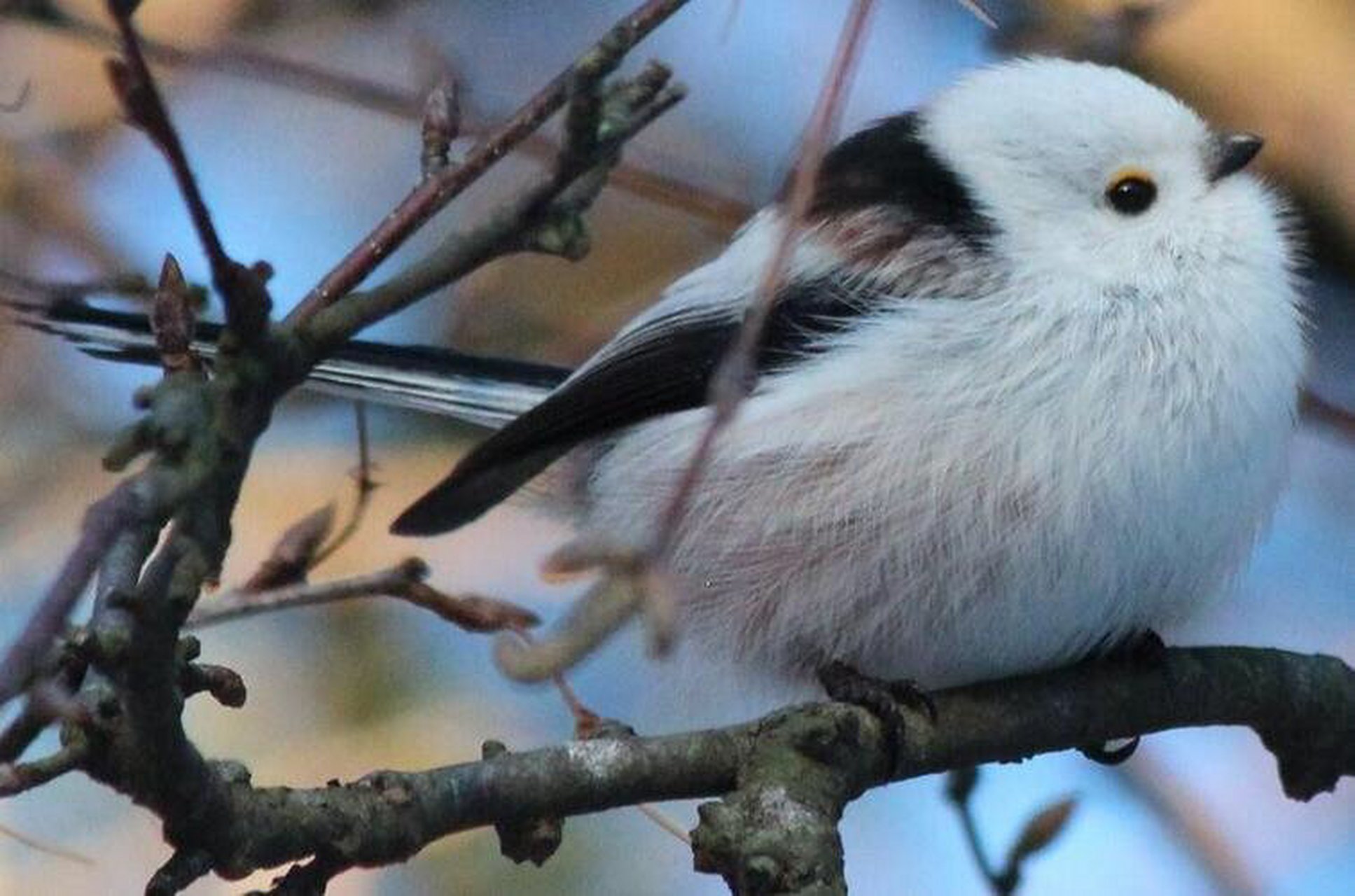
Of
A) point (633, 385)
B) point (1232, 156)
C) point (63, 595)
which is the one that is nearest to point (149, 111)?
point (63, 595)

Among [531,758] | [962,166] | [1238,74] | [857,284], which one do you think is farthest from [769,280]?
[1238,74]

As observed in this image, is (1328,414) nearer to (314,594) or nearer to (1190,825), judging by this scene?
(1190,825)

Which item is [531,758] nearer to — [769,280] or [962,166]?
[769,280]

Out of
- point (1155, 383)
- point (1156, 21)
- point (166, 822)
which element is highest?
point (1156, 21)

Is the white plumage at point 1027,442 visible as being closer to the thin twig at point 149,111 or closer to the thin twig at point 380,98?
the thin twig at point 380,98

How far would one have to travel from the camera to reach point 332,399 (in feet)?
11.7

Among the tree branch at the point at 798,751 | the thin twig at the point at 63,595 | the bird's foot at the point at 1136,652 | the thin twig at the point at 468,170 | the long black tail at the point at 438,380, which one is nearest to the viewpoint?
the thin twig at the point at 63,595

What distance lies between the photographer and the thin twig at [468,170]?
1375 millimetres

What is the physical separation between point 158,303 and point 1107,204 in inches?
55.2

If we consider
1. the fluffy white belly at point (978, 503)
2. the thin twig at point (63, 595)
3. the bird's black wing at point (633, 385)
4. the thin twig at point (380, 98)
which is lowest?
the thin twig at point (63, 595)

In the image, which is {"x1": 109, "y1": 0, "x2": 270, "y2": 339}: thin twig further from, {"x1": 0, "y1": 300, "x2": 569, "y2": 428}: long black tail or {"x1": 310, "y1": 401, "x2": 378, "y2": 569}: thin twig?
{"x1": 0, "y1": 300, "x2": 569, "y2": 428}: long black tail

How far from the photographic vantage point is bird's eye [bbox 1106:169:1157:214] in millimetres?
2582


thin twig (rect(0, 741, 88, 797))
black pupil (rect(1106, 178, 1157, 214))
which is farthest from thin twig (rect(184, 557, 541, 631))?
black pupil (rect(1106, 178, 1157, 214))

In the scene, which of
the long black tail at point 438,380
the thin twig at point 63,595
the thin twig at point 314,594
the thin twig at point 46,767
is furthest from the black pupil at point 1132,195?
the thin twig at point 63,595
